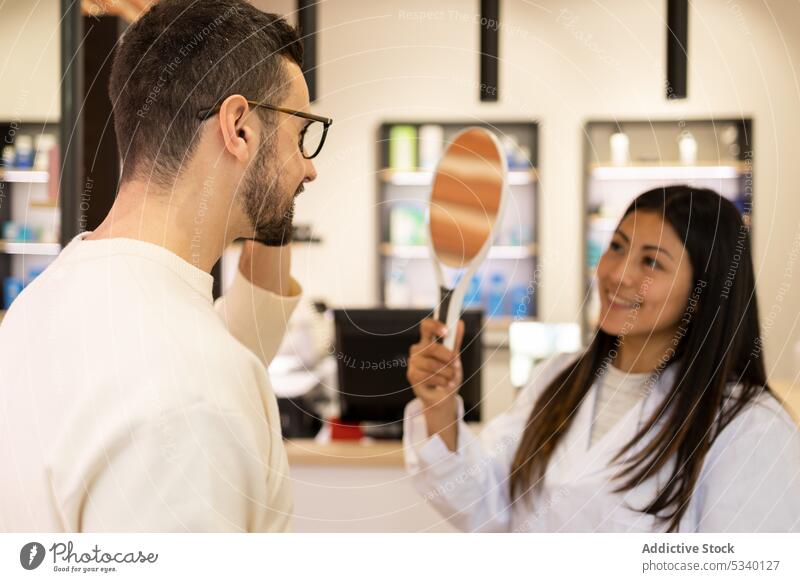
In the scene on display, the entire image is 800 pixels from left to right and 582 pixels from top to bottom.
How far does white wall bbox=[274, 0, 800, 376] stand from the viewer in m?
3.02

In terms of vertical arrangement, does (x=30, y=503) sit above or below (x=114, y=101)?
below

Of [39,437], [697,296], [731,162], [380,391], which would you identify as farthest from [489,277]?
[39,437]

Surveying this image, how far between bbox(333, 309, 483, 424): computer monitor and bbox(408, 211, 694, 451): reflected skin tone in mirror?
2.31 feet

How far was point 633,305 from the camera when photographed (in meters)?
1.06

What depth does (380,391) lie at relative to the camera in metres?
1.95

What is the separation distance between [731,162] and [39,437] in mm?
3061

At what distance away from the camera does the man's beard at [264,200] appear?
27.5 inches

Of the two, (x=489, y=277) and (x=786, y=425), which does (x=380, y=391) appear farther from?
(x=489, y=277)

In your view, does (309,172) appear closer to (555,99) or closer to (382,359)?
(382,359)

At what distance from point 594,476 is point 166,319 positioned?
2.10 ft

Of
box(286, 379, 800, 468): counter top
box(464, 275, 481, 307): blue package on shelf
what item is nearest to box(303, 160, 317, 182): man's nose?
box(286, 379, 800, 468): counter top

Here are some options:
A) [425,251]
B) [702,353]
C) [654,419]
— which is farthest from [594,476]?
[425,251]

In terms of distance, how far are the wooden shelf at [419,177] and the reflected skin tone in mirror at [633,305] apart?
2210 mm

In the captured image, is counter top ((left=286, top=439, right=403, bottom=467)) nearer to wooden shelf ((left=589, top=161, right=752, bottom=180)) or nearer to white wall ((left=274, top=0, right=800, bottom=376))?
white wall ((left=274, top=0, right=800, bottom=376))
